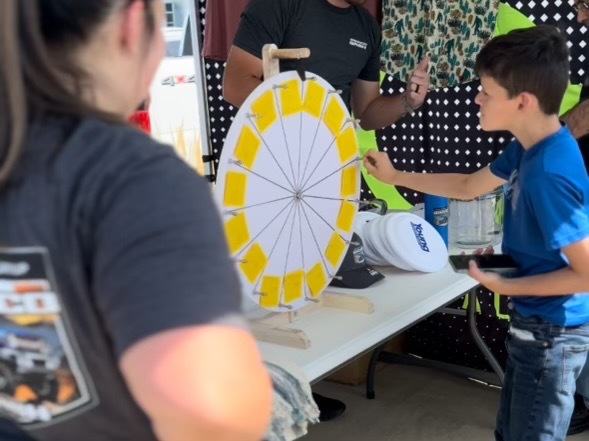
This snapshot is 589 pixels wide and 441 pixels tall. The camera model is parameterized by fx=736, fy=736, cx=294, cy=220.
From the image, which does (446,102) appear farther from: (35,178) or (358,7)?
(35,178)

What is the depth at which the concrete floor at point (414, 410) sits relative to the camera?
2625 millimetres

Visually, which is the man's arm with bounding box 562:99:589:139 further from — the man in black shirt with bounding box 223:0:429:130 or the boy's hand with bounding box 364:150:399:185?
the boy's hand with bounding box 364:150:399:185

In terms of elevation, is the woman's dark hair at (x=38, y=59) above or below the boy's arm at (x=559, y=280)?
above

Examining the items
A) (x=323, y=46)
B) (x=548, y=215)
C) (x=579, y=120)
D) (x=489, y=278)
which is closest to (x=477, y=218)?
(x=579, y=120)

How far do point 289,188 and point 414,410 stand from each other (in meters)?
1.54

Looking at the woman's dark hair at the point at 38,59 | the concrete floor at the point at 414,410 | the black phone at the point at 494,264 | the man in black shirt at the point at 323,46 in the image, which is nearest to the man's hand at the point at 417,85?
the man in black shirt at the point at 323,46

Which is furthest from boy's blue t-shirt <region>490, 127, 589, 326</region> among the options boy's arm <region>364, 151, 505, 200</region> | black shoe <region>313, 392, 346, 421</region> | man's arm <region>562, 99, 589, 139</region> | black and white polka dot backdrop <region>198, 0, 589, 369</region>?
black shoe <region>313, 392, 346, 421</region>

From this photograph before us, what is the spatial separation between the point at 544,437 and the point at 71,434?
3.92 feet

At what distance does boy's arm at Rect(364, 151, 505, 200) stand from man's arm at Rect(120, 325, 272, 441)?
140 cm

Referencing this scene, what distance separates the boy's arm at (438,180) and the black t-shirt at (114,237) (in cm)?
140

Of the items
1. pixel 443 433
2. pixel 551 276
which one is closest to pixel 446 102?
pixel 443 433

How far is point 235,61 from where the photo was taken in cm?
214

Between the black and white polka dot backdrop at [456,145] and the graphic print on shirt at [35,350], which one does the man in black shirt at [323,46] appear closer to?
the black and white polka dot backdrop at [456,145]

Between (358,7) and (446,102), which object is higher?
(358,7)
